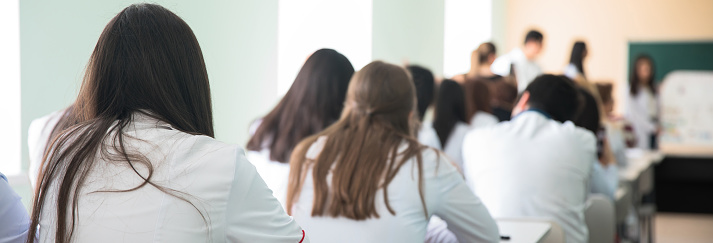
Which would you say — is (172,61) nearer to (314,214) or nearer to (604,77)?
(314,214)

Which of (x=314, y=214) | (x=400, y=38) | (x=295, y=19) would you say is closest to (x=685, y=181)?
(x=400, y=38)

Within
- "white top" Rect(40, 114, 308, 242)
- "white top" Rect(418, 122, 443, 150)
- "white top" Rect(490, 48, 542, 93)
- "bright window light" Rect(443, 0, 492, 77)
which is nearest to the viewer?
"white top" Rect(40, 114, 308, 242)

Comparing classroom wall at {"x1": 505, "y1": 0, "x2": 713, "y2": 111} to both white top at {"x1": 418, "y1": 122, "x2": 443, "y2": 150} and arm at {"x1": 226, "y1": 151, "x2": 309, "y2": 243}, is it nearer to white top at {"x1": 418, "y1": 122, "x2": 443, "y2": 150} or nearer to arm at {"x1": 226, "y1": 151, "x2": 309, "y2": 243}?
white top at {"x1": 418, "y1": 122, "x2": 443, "y2": 150}

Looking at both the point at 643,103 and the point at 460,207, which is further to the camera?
the point at 643,103

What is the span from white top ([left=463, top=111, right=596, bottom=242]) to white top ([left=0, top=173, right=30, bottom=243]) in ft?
6.76

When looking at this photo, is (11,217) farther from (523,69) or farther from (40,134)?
(523,69)

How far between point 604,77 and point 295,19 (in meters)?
5.92

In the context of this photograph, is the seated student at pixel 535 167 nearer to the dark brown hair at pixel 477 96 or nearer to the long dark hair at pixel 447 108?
the long dark hair at pixel 447 108

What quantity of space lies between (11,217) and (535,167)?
2136mm

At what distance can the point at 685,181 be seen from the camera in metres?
7.52

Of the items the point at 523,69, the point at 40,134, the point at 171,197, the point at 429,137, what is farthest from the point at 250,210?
the point at 523,69

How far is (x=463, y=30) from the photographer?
8.74m

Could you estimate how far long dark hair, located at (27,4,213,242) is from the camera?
1.18m

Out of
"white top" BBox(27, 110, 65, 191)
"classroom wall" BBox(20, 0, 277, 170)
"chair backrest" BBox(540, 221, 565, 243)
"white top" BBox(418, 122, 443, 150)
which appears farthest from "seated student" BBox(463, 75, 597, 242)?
"white top" BBox(27, 110, 65, 191)
